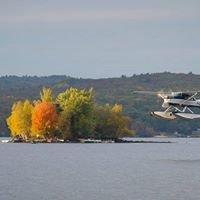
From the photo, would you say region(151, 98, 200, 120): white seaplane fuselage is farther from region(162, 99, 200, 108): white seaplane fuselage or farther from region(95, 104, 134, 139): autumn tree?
region(95, 104, 134, 139): autumn tree

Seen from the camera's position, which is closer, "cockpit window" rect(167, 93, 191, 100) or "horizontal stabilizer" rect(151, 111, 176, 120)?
"horizontal stabilizer" rect(151, 111, 176, 120)

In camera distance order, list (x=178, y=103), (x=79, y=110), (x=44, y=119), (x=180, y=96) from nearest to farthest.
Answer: (x=178, y=103) < (x=180, y=96) < (x=79, y=110) < (x=44, y=119)

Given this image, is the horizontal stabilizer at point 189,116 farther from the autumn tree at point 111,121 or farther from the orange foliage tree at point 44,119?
the autumn tree at point 111,121

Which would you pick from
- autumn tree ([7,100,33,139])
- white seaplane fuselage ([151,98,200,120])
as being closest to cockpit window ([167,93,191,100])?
white seaplane fuselage ([151,98,200,120])

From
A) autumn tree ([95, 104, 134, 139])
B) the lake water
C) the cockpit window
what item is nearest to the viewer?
the lake water

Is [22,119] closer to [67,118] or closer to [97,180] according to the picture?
[67,118]

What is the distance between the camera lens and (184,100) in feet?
306

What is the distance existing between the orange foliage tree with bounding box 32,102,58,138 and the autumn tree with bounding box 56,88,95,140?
9.05 ft

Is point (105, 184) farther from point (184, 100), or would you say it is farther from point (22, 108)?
point (22, 108)

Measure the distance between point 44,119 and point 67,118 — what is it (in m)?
5.00

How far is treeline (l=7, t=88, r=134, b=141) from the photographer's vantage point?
18462cm

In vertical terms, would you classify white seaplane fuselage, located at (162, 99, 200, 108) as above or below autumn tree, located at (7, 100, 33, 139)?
above

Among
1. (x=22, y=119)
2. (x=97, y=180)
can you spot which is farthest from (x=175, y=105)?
(x=22, y=119)

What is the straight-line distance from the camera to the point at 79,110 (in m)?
184
